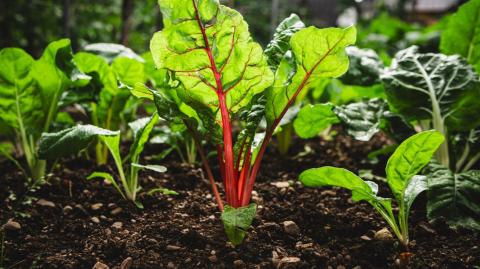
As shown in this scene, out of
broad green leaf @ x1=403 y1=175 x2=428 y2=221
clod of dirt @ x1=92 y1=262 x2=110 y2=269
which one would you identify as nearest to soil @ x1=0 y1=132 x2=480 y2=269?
clod of dirt @ x1=92 y1=262 x2=110 y2=269

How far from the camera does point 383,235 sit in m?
1.15

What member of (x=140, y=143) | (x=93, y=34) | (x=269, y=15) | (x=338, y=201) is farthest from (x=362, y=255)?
(x=269, y=15)

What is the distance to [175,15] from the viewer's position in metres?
1.02

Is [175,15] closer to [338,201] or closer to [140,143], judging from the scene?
[140,143]

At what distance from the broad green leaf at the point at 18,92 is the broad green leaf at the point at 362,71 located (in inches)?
46.1

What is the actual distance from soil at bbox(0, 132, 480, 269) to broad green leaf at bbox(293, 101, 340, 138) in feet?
0.72

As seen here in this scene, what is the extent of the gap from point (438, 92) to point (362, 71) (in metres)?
0.30

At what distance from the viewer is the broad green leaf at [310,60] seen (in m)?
1.06

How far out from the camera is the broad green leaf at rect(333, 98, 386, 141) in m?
1.37

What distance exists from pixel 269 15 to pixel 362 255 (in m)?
6.10

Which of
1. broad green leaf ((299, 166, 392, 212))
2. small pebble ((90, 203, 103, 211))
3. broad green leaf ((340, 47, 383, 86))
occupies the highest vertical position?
broad green leaf ((340, 47, 383, 86))

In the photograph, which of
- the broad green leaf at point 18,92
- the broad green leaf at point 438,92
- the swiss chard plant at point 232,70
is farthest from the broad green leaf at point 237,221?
the broad green leaf at point 18,92

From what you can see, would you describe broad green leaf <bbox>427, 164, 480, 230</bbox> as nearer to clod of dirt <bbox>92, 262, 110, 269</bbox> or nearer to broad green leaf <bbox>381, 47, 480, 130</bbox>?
broad green leaf <bbox>381, 47, 480, 130</bbox>

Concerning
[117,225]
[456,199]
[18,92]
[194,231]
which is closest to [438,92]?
[456,199]
